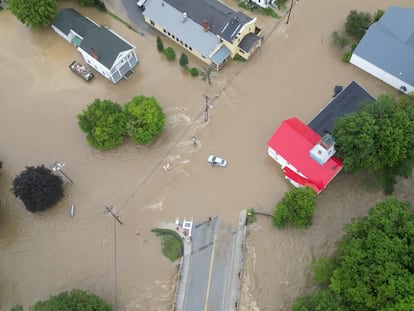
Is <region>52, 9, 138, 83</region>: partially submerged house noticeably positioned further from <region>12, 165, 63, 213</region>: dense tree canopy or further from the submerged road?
the submerged road

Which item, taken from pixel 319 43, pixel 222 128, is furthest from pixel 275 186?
pixel 319 43

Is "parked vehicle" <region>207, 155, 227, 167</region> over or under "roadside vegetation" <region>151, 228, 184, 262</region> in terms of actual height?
over

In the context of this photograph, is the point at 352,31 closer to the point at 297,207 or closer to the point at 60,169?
the point at 297,207

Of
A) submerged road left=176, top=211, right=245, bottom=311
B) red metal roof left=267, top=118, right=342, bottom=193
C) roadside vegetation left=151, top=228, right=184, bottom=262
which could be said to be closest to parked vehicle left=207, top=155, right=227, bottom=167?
red metal roof left=267, top=118, right=342, bottom=193

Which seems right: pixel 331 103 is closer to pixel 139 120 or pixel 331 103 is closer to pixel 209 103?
pixel 209 103

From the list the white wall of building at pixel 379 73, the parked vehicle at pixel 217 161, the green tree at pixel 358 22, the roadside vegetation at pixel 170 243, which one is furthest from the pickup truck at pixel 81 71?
the green tree at pixel 358 22
